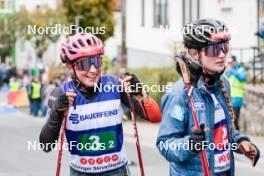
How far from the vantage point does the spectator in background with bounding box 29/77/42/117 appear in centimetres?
2900

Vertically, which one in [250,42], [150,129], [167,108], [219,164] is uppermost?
[167,108]

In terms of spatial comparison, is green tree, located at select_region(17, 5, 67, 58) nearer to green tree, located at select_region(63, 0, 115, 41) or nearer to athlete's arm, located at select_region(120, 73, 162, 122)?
green tree, located at select_region(63, 0, 115, 41)

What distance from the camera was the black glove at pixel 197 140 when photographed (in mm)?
4980

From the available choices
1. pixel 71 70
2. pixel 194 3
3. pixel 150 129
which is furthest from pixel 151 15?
pixel 71 70

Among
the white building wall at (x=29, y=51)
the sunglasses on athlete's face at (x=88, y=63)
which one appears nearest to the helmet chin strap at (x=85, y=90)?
the sunglasses on athlete's face at (x=88, y=63)

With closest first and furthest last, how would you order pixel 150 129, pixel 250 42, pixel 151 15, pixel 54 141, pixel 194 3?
pixel 54 141 → pixel 150 129 → pixel 250 42 → pixel 194 3 → pixel 151 15

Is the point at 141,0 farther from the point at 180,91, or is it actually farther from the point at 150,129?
the point at 180,91

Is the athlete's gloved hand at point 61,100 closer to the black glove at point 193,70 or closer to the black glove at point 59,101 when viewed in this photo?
the black glove at point 59,101

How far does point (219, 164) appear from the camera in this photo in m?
5.38

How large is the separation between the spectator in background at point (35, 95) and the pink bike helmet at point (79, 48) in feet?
74.5

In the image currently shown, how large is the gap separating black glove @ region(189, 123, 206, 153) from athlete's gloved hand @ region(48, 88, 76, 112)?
1.21m

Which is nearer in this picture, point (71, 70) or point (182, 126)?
point (182, 126)

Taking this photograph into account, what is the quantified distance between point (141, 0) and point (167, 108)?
3106 cm

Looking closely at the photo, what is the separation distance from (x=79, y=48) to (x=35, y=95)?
2292 cm
